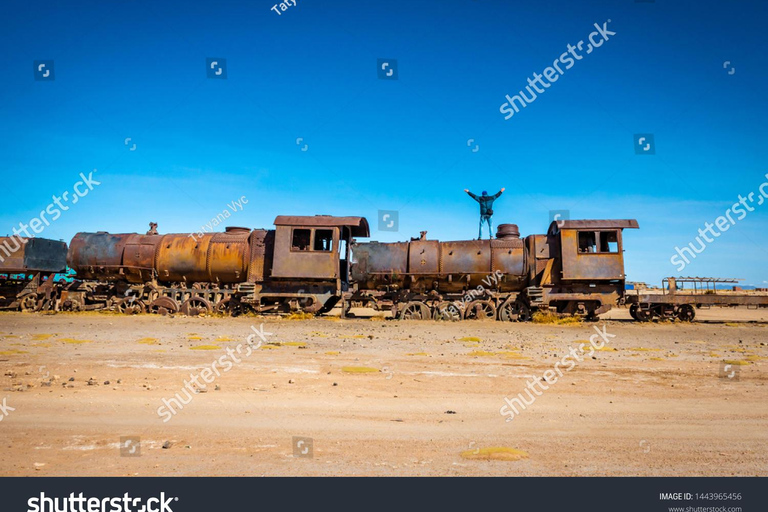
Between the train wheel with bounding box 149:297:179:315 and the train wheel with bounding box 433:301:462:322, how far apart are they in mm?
11765

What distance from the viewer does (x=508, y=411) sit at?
5738 millimetres

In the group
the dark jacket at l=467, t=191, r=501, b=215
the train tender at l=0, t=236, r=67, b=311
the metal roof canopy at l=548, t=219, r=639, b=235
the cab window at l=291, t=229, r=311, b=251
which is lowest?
the train tender at l=0, t=236, r=67, b=311

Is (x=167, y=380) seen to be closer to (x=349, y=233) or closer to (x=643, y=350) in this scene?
(x=643, y=350)

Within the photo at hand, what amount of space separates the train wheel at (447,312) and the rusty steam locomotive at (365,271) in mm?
44

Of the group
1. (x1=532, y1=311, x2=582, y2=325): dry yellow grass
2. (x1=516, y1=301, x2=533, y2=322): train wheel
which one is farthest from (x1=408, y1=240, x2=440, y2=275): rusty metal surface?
(x1=532, y1=311, x2=582, y2=325): dry yellow grass

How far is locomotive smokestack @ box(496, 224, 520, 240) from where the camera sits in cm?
2030

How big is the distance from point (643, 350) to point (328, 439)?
9689 mm

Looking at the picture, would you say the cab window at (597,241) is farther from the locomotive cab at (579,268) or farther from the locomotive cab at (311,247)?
the locomotive cab at (311,247)

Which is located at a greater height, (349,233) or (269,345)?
(349,233)

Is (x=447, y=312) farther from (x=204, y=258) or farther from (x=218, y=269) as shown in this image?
(x=204, y=258)

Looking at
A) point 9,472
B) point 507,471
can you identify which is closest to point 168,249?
point 9,472

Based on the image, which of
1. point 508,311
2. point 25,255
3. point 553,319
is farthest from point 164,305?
point 553,319

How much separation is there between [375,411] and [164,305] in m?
18.2

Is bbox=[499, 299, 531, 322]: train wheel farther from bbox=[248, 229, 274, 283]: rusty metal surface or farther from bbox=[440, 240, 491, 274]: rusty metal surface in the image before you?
bbox=[248, 229, 274, 283]: rusty metal surface
